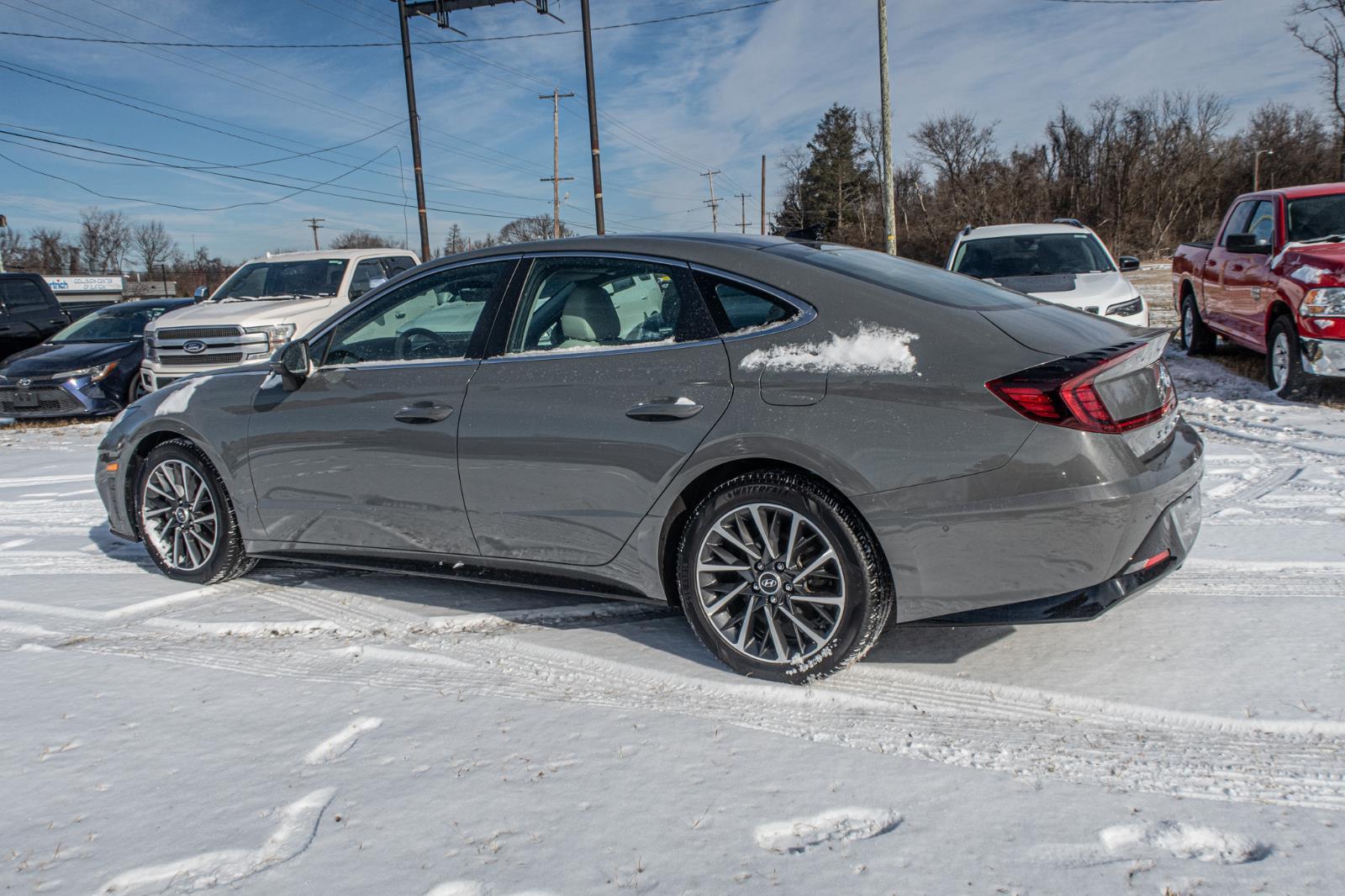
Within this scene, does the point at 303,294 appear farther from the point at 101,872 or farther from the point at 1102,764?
the point at 1102,764

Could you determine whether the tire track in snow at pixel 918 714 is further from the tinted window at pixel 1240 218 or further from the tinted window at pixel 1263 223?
the tinted window at pixel 1240 218

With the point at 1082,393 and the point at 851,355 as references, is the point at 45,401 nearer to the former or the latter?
the point at 851,355

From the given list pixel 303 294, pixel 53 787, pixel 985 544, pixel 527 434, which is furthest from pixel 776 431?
pixel 303 294

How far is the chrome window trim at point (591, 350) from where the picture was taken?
3.41 meters

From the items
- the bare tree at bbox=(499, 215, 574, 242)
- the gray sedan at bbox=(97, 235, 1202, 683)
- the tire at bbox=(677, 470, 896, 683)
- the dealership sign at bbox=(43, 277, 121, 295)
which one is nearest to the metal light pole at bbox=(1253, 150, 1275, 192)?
the bare tree at bbox=(499, 215, 574, 242)

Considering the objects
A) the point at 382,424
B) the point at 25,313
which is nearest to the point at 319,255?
the point at 25,313

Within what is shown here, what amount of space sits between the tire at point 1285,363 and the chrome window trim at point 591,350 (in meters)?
6.86

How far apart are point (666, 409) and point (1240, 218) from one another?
9844 mm

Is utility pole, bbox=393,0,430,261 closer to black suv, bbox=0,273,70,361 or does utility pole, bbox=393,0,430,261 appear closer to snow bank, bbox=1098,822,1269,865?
black suv, bbox=0,273,70,361

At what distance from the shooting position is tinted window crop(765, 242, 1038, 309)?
3.28m

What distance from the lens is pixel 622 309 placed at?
3586mm

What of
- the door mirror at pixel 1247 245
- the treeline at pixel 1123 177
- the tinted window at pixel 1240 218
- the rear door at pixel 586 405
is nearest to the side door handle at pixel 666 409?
the rear door at pixel 586 405

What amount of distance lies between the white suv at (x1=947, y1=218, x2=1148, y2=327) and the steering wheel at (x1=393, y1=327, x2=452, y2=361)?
6389mm

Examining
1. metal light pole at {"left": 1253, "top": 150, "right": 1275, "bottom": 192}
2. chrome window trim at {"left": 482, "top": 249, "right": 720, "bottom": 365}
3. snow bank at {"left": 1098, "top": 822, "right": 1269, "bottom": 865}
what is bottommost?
snow bank at {"left": 1098, "top": 822, "right": 1269, "bottom": 865}
